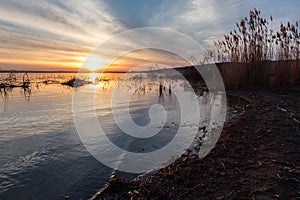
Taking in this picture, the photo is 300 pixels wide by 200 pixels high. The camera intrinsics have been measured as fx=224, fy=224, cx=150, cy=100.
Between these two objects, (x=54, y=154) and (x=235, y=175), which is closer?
(x=235, y=175)

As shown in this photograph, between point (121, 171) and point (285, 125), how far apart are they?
3592 mm

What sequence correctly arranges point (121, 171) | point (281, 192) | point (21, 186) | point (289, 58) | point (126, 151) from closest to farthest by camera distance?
1. point (281, 192)
2. point (21, 186)
3. point (121, 171)
4. point (126, 151)
5. point (289, 58)

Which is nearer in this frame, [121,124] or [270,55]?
[121,124]

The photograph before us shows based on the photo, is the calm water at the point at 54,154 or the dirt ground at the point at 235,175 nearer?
the dirt ground at the point at 235,175

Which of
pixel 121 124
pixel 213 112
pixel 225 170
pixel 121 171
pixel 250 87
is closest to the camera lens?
pixel 225 170

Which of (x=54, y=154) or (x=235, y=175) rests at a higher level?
(x=235, y=175)

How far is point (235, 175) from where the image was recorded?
2838 mm

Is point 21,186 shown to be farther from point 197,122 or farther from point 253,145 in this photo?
point 197,122

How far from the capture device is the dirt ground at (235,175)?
2459mm

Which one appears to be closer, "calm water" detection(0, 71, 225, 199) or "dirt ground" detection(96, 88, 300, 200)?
"dirt ground" detection(96, 88, 300, 200)

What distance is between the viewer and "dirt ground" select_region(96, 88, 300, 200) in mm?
2459

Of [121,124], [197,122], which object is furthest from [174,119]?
[121,124]

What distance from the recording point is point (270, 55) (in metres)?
12.2

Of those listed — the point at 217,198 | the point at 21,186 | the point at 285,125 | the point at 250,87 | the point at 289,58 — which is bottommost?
the point at 21,186
